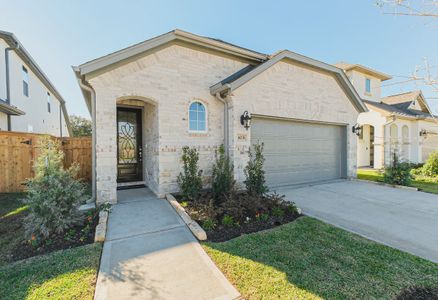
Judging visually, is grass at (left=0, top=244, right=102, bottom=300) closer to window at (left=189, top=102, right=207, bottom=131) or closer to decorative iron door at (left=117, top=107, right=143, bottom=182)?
window at (left=189, top=102, right=207, bottom=131)

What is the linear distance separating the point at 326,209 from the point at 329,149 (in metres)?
4.85

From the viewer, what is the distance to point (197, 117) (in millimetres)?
6891

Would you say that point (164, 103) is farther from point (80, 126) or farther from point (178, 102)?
point (80, 126)

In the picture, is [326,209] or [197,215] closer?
[197,215]

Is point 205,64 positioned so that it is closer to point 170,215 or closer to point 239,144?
point 239,144

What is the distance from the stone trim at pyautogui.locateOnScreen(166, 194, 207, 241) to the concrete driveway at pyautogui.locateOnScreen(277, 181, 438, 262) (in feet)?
9.44

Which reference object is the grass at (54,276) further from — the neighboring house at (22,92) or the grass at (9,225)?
the neighboring house at (22,92)

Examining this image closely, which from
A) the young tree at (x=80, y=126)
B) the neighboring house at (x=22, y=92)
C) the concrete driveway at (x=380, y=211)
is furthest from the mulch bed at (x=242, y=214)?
the young tree at (x=80, y=126)

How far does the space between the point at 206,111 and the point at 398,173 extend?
813cm

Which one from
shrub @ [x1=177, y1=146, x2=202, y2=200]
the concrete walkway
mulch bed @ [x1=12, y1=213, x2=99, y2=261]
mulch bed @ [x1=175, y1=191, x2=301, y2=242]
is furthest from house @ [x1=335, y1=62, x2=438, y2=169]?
mulch bed @ [x1=12, y1=213, x2=99, y2=261]

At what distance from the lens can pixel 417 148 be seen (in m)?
15.6

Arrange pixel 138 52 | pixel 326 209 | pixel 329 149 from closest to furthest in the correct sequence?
1. pixel 326 209
2. pixel 138 52
3. pixel 329 149

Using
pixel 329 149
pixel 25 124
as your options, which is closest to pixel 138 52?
pixel 329 149

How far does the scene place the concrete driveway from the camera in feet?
12.6
